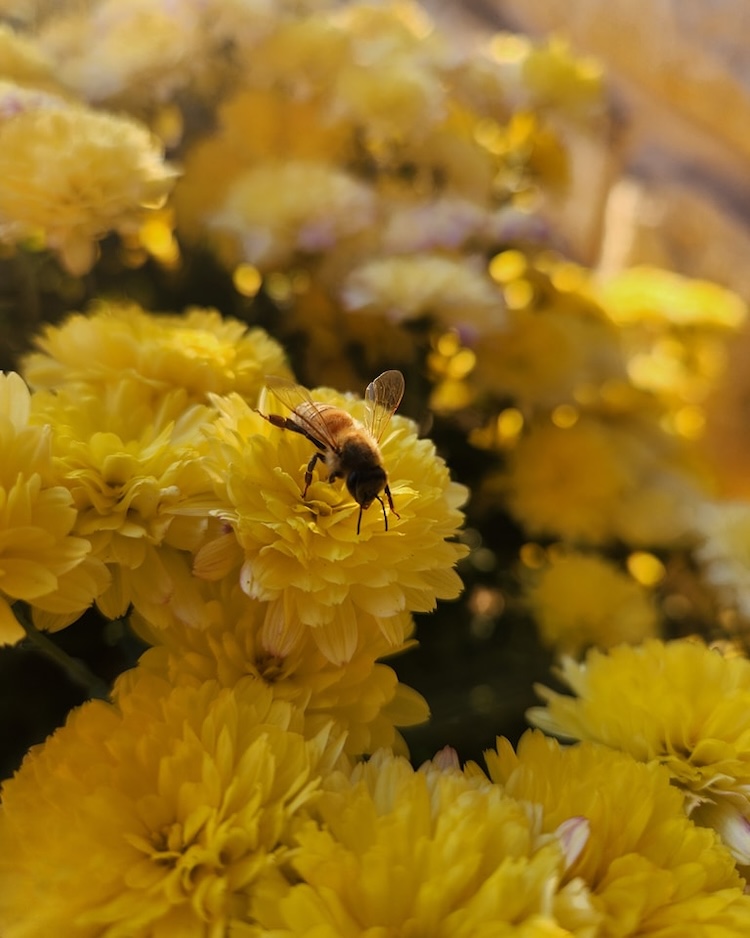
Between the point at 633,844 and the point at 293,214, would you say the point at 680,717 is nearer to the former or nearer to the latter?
the point at 633,844

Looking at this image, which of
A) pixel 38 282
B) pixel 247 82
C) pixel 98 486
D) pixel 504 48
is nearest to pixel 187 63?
pixel 247 82

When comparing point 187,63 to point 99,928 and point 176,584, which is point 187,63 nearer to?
point 176,584

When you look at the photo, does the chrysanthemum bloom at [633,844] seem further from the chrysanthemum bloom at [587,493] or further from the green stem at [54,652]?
the chrysanthemum bloom at [587,493]

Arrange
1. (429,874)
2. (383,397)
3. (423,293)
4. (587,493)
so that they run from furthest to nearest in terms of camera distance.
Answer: (587,493), (423,293), (383,397), (429,874)

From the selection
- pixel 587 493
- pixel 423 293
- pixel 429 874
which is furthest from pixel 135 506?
pixel 587 493

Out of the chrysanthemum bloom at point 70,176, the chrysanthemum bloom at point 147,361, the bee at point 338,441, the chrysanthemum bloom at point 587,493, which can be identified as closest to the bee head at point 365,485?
the bee at point 338,441
